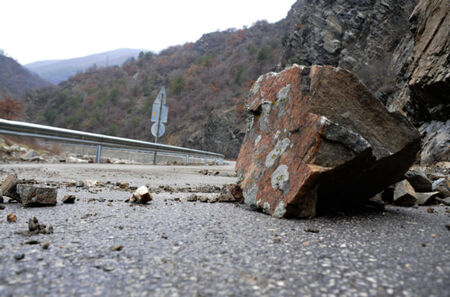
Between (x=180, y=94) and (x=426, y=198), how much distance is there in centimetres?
5282

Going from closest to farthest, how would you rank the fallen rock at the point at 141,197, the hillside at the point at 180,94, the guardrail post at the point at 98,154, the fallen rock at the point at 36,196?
the fallen rock at the point at 36,196 → the fallen rock at the point at 141,197 → the guardrail post at the point at 98,154 → the hillside at the point at 180,94

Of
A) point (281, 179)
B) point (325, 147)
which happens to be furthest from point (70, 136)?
point (325, 147)

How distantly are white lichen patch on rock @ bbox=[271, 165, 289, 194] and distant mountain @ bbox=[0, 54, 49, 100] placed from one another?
185 ft

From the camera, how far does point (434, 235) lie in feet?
6.52

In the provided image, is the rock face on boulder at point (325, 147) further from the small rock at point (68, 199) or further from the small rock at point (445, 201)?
the small rock at point (68, 199)

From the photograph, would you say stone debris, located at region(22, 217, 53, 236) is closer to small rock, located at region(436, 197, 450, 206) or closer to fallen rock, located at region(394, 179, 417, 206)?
fallen rock, located at region(394, 179, 417, 206)

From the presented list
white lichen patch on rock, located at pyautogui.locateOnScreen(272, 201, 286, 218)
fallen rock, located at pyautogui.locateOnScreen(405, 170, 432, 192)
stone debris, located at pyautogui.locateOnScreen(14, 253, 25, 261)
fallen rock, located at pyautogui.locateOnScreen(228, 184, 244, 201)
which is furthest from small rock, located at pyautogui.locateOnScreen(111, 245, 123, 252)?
fallen rock, located at pyautogui.locateOnScreen(405, 170, 432, 192)

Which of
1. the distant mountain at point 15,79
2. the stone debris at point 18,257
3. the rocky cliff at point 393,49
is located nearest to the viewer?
the stone debris at point 18,257

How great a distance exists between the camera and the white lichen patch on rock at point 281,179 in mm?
2480

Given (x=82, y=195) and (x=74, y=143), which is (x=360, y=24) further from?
(x=82, y=195)

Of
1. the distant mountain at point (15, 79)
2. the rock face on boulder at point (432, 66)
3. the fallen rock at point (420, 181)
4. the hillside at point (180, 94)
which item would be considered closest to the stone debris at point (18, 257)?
the fallen rock at point (420, 181)

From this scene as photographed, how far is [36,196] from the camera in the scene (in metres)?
2.55

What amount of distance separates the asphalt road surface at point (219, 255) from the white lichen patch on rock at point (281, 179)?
29cm

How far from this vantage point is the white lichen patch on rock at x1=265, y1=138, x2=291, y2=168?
2.72m
